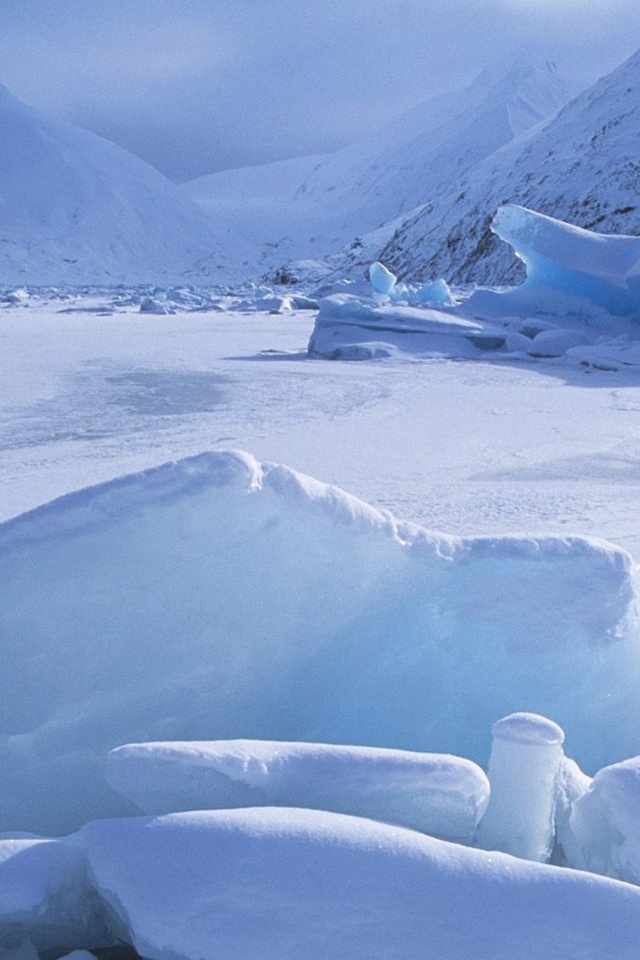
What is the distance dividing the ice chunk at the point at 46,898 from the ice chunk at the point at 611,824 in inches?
21.6

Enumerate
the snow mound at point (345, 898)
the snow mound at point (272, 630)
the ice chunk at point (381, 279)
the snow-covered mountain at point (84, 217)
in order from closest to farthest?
1. the snow mound at point (345, 898)
2. the snow mound at point (272, 630)
3. the ice chunk at point (381, 279)
4. the snow-covered mountain at point (84, 217)

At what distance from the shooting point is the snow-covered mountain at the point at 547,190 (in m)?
27.4

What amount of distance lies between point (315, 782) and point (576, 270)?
32.3 feet

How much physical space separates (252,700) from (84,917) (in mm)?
500

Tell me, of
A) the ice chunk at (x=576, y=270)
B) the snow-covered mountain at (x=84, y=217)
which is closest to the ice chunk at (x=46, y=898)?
the ice chunk at (x=576, y=270)

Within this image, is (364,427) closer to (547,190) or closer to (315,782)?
(315,782)

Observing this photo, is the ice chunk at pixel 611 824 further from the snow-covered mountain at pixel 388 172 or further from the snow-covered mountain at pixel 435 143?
the snow-covered mountain at pixel 435 143

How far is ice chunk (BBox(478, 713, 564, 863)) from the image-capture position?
47.4 inches

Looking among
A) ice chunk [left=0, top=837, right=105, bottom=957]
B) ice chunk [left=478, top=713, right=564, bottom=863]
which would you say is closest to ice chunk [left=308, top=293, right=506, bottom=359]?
ice chunk [left=478, top=713, right=564, bottom=863]

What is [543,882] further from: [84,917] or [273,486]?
[273,486]

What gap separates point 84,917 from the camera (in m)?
1.11

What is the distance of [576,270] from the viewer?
34.0 feet

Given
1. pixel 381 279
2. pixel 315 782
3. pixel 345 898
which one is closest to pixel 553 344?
pixel 381 279

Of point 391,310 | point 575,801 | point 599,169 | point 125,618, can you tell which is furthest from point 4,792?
point 599,169
